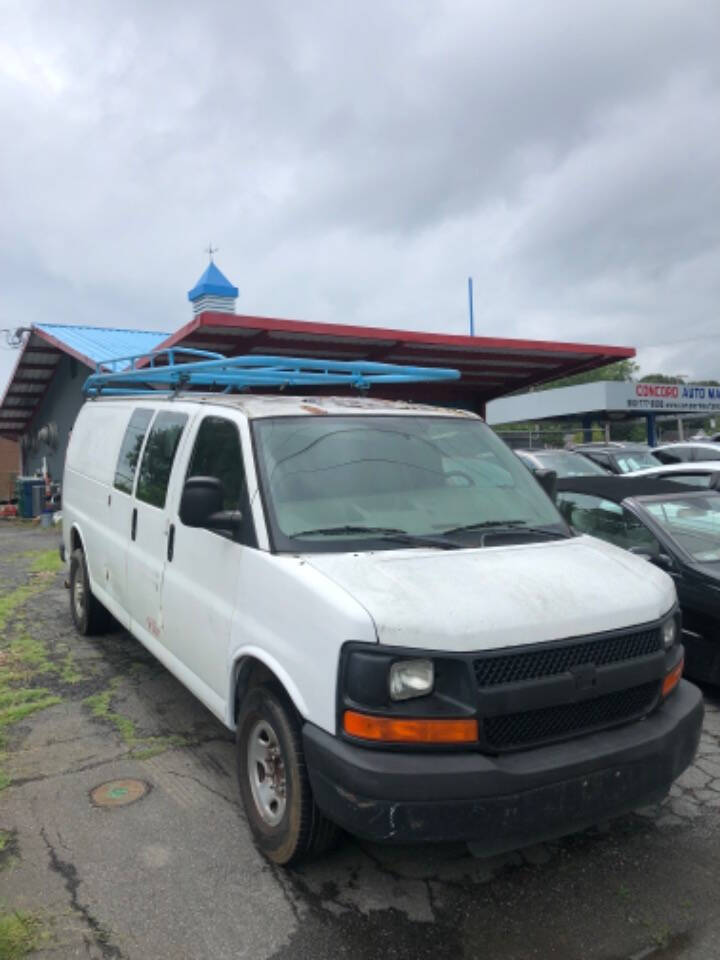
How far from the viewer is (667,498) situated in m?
6.16

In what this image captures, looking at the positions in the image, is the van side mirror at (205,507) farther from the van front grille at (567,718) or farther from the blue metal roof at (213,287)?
the blue metal roof at (213,287)

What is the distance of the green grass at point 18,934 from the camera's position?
2.77m

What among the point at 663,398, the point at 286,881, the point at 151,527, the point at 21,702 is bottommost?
the point at 286,881

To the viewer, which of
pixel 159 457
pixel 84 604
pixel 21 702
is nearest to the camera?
pixel 159 457

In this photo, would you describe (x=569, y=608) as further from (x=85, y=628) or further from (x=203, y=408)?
(x=85, y=628)

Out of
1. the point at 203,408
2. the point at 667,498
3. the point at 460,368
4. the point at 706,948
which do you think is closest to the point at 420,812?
the point at 706,948

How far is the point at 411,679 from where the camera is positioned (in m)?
2.78

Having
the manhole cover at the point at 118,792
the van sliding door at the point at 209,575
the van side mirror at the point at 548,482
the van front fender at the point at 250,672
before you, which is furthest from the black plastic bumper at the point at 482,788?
the van side mirror at the point at 548,482

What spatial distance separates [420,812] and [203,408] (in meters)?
2.62

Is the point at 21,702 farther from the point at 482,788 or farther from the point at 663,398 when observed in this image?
the point at 663,398

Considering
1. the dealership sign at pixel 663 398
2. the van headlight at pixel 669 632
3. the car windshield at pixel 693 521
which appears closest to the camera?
the van headlight at pixel 669 632

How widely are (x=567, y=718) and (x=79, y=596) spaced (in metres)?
5.01

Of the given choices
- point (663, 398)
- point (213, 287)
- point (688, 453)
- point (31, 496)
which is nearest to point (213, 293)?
point (213, 287)

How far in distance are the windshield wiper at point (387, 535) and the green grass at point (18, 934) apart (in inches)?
69.3
